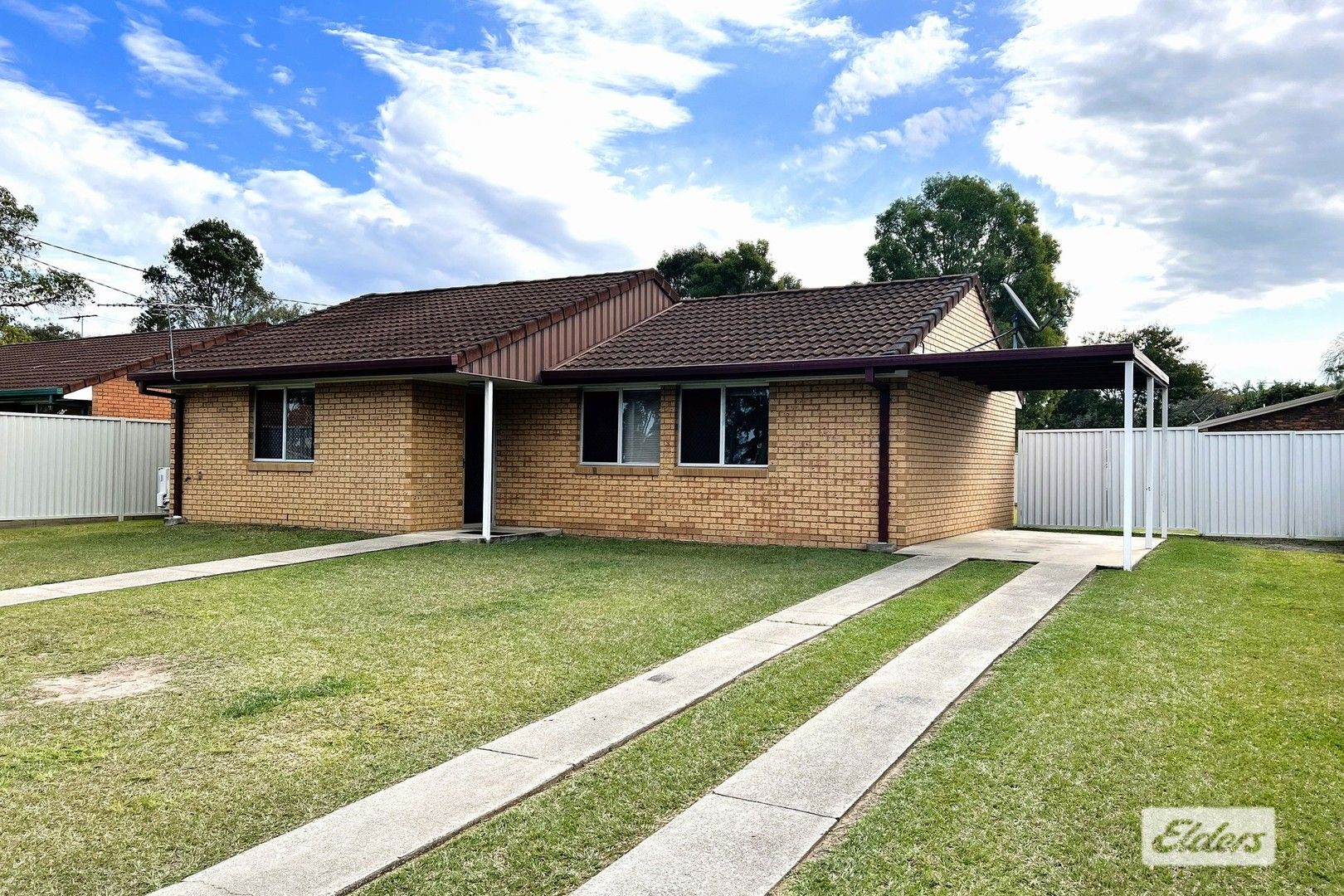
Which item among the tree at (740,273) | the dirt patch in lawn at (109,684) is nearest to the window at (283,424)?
the dirt patch in lawn at (109,684)

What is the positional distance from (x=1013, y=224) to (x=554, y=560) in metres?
33.9

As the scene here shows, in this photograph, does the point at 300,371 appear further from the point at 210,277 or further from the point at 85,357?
the point at 210,277

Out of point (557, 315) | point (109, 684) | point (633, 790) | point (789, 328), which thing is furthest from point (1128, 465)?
point (109, 684)

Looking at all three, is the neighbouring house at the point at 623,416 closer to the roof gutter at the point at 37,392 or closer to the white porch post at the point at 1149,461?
the white porch post at the point at 1149,461

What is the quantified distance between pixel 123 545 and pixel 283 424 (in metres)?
3.32

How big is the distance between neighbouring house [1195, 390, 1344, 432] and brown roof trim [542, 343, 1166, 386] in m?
9.89

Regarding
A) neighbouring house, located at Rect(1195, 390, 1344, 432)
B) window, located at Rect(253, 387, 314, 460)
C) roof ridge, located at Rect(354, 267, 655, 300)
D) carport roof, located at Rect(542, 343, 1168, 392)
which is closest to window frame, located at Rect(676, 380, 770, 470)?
carport roof, located at Rect(542, 343, 1168, 392)

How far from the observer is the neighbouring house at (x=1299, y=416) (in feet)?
63.9

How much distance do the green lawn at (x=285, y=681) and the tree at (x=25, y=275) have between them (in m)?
29.9

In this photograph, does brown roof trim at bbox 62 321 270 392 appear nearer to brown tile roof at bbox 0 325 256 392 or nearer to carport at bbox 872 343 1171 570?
brown tile roof at bbox 0 325 256 392

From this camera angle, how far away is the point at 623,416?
1447 centimetres

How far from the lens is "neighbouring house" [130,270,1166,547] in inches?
500

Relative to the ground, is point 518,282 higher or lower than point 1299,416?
higher

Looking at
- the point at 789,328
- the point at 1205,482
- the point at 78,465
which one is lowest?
the point at 1205,482
